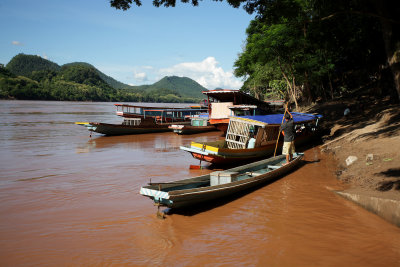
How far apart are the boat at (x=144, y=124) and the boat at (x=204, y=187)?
16990 millimetres

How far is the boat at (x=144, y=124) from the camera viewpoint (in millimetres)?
23244

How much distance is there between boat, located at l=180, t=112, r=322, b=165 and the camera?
1122 centimetres

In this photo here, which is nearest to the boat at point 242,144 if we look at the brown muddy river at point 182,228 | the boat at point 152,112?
the brown muddy river at point 182,228

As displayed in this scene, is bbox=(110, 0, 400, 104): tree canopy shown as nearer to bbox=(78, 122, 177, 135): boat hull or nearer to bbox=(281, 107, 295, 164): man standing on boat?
bbox=(281, 107, 295, 164): man standing on boat

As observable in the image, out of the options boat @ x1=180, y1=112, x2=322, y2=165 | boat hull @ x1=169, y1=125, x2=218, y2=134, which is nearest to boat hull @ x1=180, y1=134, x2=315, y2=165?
boat @ x1=180, y1=112, x2=322, y2=165

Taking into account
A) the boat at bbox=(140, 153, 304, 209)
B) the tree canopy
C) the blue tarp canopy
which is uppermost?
the tree canopy

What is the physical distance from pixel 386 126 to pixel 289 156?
5477 millimetres

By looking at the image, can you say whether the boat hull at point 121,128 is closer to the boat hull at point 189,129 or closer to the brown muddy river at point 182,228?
the boat hull at point 189,129

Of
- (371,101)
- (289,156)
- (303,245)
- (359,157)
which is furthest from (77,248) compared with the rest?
→ (371,101)

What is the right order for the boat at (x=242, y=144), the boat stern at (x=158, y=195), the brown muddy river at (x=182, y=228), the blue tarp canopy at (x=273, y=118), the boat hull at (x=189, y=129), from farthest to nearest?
the boat hull at (x=189, y=129), the blue tarp canopy at (x=273, y=118), the boat at (x=242, y=144), the boat stern at (x=158, y=195), the brown muddy river at (x=182, y=228)

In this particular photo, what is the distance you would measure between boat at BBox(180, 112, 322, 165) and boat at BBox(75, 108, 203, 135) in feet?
44.9

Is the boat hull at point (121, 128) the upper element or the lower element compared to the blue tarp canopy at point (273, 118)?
lower

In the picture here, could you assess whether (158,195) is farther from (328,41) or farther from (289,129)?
(328,41)

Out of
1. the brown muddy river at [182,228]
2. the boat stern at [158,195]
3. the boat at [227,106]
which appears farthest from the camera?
the boat at [227,106]
